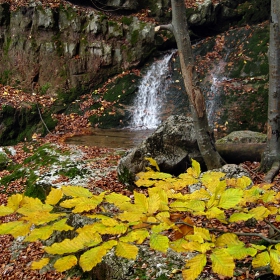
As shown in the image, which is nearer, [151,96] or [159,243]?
[159,243]

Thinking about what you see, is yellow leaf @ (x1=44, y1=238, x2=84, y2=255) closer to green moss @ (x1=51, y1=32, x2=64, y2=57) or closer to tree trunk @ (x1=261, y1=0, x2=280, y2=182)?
tree trunk @ (x1=261, y1=0, x2=280, y2=182)

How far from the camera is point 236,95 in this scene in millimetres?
11312

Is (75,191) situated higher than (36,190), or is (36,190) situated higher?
(75,191)

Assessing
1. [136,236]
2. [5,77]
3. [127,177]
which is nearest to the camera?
[136,236]

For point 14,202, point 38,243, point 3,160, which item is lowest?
point 38,243

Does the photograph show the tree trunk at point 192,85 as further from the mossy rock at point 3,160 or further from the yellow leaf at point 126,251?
the mossy rock at point 3,160

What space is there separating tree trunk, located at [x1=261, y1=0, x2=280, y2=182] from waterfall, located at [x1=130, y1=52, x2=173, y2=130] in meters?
7.02

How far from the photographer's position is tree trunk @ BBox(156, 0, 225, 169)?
16.1 ft

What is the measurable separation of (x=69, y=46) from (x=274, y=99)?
10727 millimetres

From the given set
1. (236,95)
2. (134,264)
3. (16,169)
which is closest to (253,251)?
(134,264)

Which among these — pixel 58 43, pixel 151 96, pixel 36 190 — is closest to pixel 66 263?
pixel 36 190

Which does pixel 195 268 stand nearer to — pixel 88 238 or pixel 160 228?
pixel 160 228

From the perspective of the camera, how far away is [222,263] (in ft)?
3.70

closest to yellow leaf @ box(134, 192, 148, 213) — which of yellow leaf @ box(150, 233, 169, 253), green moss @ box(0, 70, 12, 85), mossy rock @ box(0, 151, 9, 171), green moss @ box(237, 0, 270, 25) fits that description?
yellow leaf @ box(150, 233, 169, 253)
